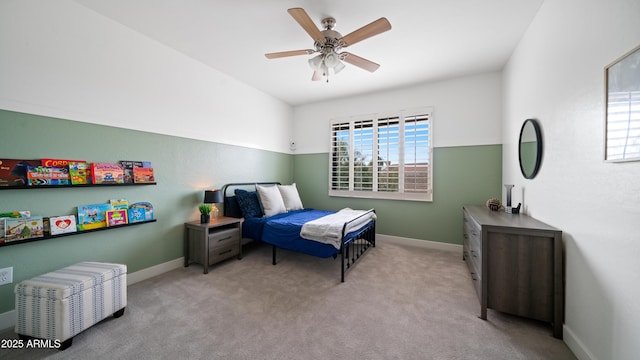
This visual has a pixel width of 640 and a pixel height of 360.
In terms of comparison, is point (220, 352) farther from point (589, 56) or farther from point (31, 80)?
point (589, 56)

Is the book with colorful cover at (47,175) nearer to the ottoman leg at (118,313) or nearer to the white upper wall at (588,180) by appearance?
the ottoman leg at (118,313)

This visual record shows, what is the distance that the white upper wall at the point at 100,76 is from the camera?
192 cm

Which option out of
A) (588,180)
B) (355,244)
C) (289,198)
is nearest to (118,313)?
(289,198)

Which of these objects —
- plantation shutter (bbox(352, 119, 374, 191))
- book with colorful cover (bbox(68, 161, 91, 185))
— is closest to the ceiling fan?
plantation shutter (bbox(352, 119, 374, 191))

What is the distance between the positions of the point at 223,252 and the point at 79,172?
69.8 inches

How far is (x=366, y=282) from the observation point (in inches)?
105

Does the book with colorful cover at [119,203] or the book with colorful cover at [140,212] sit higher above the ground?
the book with colorful cover at [119,203]

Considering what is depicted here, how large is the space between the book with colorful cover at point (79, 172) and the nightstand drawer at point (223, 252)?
1.50 m

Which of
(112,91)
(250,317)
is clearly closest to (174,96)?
(112,91)

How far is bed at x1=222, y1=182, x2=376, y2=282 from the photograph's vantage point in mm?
2783

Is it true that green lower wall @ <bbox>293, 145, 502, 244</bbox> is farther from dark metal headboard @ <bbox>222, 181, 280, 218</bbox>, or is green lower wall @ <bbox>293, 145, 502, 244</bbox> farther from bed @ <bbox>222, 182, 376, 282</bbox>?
dark metal headboard @ <bbox>222, 181, 280, 218</bbox>

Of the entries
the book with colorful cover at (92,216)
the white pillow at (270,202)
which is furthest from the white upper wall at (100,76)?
the white pillow at (270,202)

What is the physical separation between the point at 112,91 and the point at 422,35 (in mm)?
3607

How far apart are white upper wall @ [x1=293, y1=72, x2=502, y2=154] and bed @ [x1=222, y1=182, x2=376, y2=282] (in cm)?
205
